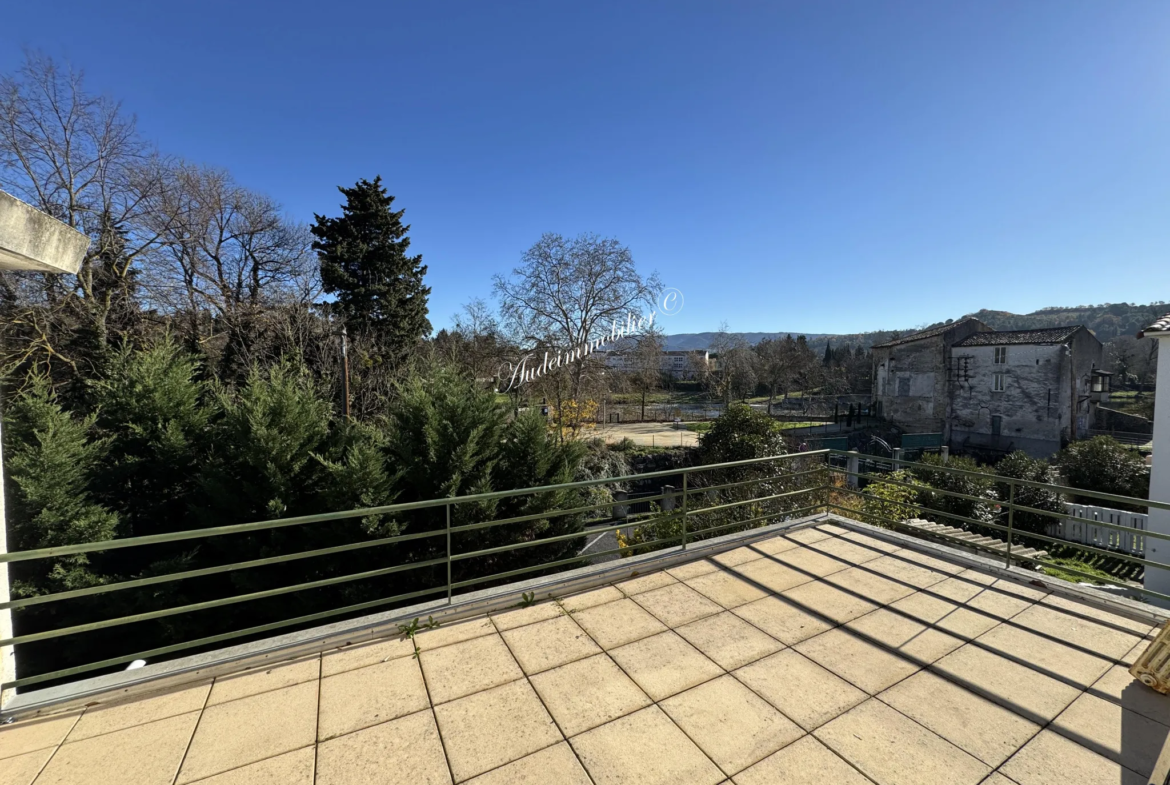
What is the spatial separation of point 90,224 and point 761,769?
66.9 ft

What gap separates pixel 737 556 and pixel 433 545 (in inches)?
163

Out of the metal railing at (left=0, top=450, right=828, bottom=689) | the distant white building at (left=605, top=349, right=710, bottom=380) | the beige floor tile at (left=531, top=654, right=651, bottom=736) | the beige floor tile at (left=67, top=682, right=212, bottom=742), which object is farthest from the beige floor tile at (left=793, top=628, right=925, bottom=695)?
the distant white building at (left=605, top=349, right=710, bottom=380)

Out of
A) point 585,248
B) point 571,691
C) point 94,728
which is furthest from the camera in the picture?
point 585,248

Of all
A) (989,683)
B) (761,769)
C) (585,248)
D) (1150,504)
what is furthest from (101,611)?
(585,248)

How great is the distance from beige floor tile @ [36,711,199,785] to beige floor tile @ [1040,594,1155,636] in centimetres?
566

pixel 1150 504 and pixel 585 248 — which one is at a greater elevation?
pixel 585 248

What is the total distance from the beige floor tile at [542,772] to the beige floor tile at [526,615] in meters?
1.20

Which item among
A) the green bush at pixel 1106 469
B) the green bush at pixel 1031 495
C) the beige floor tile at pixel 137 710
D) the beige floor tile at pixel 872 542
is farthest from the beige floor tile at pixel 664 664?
the green bush at pixel 1106 469

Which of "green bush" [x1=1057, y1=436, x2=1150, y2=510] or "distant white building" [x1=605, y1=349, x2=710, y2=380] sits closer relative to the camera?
"green bush" [x1=1057, y1=436, x2=1150, y2=510]

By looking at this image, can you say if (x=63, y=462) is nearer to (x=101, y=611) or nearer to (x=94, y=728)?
(x=101, y=611)

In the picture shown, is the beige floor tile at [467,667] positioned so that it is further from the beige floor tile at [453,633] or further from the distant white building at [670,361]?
the distant white building at [670,361]

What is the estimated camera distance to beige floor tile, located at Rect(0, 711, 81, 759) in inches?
89.5

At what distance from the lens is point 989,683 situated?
2.81 m

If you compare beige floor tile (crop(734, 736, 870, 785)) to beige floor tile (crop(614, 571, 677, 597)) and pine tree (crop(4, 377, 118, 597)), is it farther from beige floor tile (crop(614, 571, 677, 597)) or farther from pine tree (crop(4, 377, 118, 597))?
pine tree (crop(4, 377, 118, 597))
